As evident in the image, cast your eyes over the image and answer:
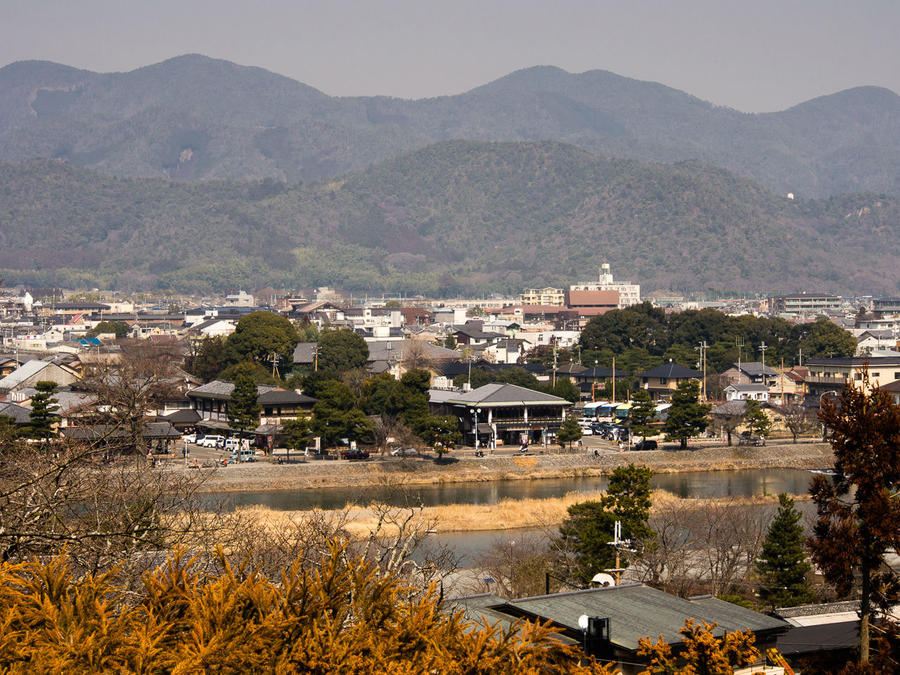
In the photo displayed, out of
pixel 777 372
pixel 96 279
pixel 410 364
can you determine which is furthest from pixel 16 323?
pixel 96 279

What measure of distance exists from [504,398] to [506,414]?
0.46 meters

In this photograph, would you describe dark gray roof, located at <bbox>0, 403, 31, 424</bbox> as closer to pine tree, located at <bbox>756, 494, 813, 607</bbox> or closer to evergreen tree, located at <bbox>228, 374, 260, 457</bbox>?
evergreen tree, located at <bbox>228, 374, 260, 457</bbox>

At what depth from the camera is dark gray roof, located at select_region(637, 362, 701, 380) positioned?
40781 mm

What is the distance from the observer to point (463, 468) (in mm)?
27188

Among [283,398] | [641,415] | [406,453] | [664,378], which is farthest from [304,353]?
[641,415]

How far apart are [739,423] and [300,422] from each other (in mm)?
13007

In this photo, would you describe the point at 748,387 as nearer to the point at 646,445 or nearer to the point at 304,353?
the point at 646,445

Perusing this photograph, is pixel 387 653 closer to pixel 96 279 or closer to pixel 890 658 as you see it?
pixel 890 658

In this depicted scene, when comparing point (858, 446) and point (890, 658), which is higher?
point (858, 446)

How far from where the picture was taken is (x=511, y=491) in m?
25.7

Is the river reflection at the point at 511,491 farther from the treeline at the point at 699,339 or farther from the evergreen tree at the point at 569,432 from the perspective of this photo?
the treeline at the point at 699,339

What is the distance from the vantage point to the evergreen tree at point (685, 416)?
98.1 ft

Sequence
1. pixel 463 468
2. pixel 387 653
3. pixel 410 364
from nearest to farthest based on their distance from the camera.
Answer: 1. pixel 387 653
2. pixel 463 468
3. pixel 410 364

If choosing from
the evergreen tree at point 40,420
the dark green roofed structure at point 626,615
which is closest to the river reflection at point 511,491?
the evergreen tree at point 40,420
